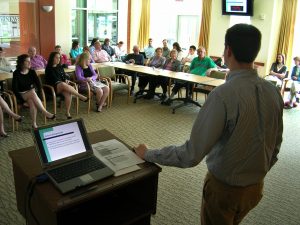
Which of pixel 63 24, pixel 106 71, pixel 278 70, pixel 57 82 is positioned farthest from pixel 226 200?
pixel 63 24

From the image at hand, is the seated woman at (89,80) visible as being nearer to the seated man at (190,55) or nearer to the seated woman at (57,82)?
the seated woman at (57,82)

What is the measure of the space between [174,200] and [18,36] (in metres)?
6.59

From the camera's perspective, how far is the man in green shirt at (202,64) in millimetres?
7273

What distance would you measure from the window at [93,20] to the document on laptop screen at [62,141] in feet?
26.8

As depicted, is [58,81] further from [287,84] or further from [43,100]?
[287,84]

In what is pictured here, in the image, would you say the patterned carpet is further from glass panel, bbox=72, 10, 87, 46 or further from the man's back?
glass panel, bbox=72, 10, 87, 46

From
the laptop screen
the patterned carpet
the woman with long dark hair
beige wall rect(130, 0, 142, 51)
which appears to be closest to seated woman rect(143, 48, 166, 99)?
the patterned carpet

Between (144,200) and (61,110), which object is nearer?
(144,200)

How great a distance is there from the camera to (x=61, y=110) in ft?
20.1

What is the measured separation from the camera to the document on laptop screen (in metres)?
1.81

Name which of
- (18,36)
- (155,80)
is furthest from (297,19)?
(18,36)

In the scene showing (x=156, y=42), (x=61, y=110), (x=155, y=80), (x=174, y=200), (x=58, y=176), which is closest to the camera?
(x=58, y=176)

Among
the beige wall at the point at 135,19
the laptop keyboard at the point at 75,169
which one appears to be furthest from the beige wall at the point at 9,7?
the laptop keyboard at the point at 75,169

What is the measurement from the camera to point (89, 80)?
6.10 m
